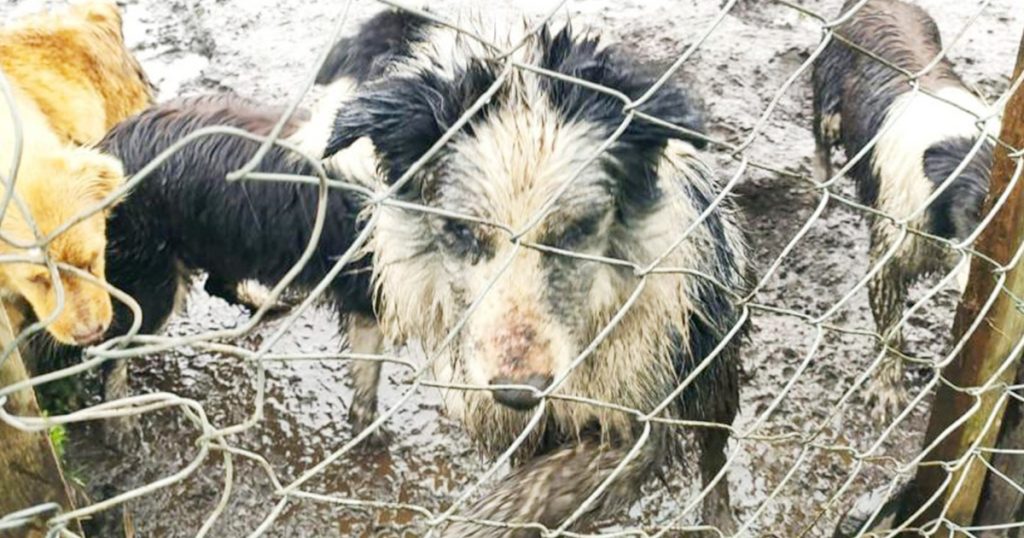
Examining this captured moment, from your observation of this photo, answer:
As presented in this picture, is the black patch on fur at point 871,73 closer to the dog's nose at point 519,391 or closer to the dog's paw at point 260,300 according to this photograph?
the dog's paw at point 260,300

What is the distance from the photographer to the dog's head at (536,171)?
7.66 ft

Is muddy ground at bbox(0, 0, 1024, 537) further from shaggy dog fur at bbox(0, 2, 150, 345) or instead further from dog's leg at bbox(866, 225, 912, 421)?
shaggy dog fur at bbox(0, 2, 150, 345)

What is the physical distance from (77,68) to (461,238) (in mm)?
2768

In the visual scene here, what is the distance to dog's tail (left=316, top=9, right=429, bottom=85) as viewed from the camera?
138 inches

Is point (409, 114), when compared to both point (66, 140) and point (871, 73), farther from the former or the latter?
point (871, 73)

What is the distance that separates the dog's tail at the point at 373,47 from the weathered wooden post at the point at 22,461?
2.34 meters

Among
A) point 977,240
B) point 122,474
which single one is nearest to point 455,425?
point 122,474

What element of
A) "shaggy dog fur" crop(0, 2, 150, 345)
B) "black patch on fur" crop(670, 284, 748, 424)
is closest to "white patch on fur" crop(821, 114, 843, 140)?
"black patch on fur" crop(670, 284, 748, 424)

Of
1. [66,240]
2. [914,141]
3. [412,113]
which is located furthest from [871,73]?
[66,240]

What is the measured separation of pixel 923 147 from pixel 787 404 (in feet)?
3.88

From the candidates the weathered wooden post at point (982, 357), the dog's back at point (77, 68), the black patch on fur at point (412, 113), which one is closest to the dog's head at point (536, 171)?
the black patch on fur at point (412, 113)

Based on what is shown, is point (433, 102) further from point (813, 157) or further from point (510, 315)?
point (813, 157)

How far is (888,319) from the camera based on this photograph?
168 inches

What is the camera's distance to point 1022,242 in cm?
224
